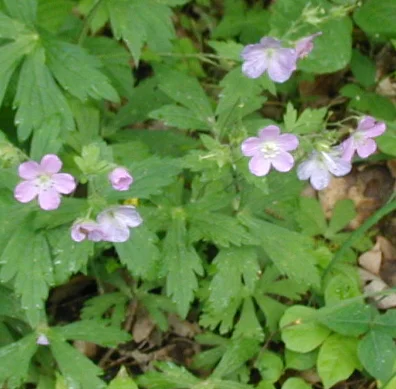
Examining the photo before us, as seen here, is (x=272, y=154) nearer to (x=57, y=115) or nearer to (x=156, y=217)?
(x=156, y=217)

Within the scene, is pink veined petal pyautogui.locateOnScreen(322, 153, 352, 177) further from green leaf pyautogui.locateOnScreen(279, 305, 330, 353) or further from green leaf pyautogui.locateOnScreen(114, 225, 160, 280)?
green leaf pyautogui.locateOnScreen(279, 305, 330, 353)

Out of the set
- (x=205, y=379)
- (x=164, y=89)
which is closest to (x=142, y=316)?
(x=205, y=379)

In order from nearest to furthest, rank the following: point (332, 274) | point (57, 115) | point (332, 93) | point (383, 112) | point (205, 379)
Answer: point (57, 115) → point (205, 379) → point (332, 274) → point (383, 112) → point (332, 93)

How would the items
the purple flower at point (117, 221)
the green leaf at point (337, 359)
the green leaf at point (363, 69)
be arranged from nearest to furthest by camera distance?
→ 1. the purple flower at point (117, 221)
2. the green leaf at point (337, 359)
3. the green leaf at point (363, 69)

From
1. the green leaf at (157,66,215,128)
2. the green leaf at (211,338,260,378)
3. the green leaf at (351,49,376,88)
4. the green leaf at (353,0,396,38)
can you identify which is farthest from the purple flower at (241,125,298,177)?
the green leaf at (351,49,376,88)

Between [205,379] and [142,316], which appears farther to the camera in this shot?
[142,316]

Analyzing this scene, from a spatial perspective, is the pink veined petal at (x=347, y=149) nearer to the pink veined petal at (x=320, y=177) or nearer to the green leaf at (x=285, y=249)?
the pink veined petal at (x=320, y=177)

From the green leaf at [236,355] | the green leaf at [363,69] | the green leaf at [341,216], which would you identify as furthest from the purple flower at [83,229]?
the green leaf at [363,69]

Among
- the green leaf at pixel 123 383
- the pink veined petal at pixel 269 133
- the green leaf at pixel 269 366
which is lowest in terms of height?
the green leaf at pixel 269 366
